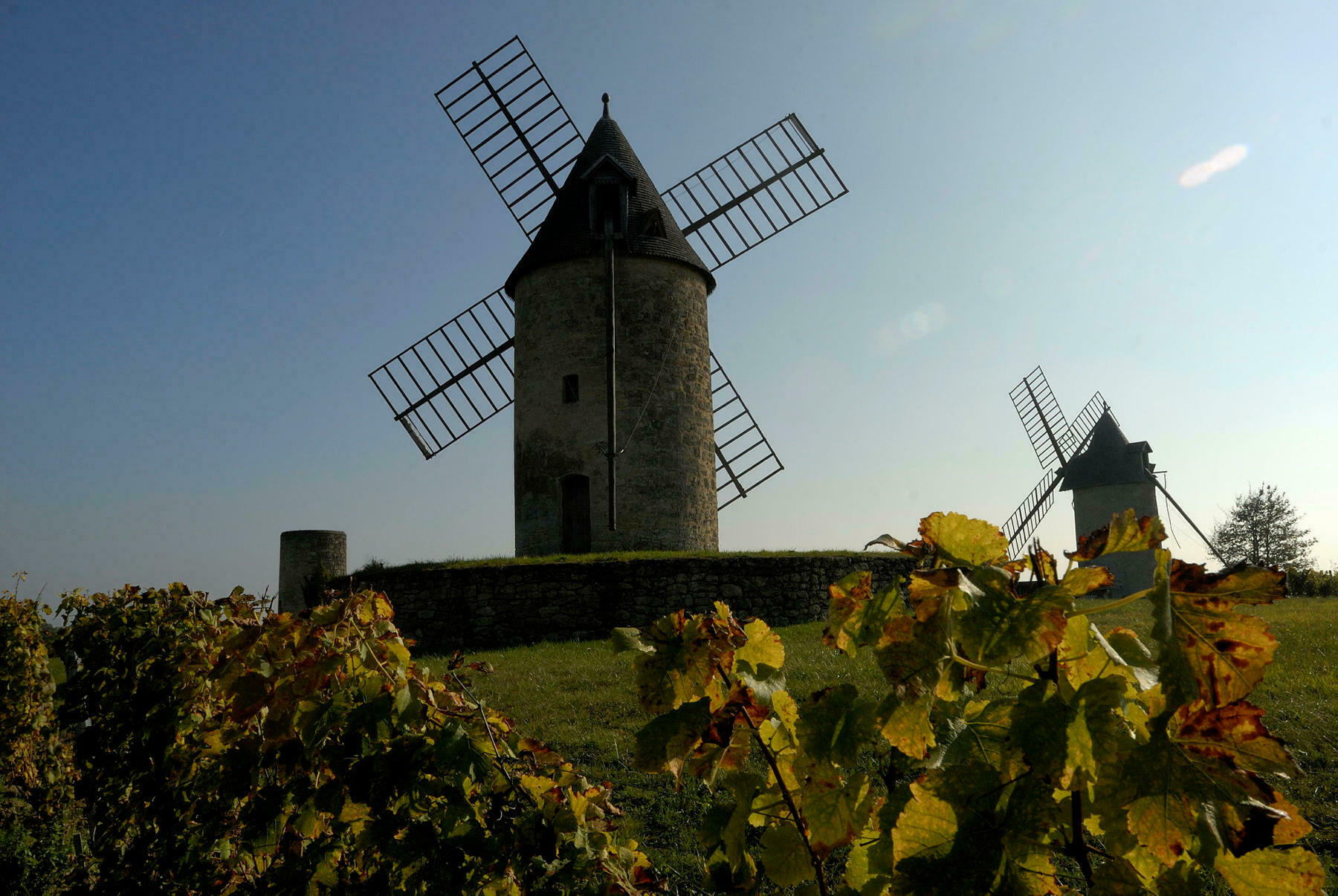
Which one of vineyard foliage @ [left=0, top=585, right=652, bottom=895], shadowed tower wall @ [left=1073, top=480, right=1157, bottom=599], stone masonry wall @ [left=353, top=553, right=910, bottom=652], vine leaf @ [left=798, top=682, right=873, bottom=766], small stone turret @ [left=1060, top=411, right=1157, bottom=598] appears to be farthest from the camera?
small stone turret @ [left=1060, top=411, right=1157, bottom=598]

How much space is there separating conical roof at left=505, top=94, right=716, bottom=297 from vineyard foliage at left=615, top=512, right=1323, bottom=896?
12.8 metres

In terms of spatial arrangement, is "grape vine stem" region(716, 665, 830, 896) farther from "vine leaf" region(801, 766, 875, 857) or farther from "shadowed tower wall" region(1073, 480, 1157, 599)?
"shadowed tower wall" region(1073, 480, 1157, 599)

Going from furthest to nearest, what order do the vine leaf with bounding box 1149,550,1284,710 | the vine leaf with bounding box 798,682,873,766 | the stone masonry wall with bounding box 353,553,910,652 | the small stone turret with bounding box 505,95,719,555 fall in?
the small stone turret with bounding box 505,95,719,555 → the stone masonry wall with bounding box 353,553,910,652 → the vine leaf with bounding box 798,682,873,766 → the vine leaf with bounding box 1149,550,1284,710

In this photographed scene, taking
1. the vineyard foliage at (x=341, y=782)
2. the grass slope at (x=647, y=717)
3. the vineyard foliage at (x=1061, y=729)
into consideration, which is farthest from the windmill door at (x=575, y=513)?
the vineyard foliage at (x=1061, y=729)

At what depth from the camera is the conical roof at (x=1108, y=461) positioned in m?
21.7

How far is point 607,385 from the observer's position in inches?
506

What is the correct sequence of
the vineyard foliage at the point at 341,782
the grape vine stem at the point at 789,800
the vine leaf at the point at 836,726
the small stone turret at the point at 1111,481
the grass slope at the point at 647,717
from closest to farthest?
the vine leaf at the point at 836,726, the grape vine stem at the point at 789,800, the vineyard foliage at the point at 341,782, the grass slope at the point at 647,717, the small stone turret at the point at 1111,481

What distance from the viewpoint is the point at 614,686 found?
7.04 m

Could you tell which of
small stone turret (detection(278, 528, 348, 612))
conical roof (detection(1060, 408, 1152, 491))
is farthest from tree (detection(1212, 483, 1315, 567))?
small stone turret (detection(278, 528, 348, 612))

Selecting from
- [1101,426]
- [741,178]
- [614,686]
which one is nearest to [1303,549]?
[1101,426]

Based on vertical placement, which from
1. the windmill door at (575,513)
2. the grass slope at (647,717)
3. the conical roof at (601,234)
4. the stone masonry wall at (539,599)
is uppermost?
the conical roof at (601,234)

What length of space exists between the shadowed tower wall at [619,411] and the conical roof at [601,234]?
20 centimetres

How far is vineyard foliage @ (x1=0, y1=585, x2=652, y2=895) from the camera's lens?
1.40m

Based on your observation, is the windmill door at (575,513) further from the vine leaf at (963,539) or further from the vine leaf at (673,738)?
the vine leaf at (963,539)
